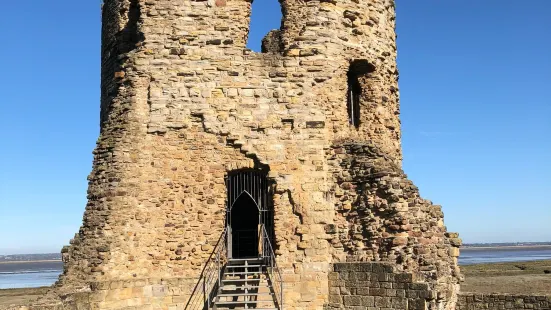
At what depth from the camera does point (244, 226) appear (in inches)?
596

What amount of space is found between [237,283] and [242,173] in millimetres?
2181

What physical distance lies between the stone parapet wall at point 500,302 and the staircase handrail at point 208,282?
718cm

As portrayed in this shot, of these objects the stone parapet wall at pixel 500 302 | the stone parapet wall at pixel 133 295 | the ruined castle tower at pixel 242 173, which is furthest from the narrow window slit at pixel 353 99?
the stone parapet wall at pixel 500 302

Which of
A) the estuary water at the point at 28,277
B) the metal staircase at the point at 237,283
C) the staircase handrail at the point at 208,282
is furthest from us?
the estuary water at the point at 28,277

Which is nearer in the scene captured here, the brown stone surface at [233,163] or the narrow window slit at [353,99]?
the brown stone surface at [233,163]

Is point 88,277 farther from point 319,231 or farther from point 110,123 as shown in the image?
point 319,231

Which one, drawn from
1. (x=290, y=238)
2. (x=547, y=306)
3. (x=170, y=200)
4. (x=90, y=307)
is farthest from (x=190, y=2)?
(x=547, y=306)

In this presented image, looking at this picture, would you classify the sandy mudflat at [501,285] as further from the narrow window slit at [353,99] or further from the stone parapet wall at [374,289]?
the stone parapet wall at [374,289]

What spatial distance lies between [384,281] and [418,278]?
0.60m

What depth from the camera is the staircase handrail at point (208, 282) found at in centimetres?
1108

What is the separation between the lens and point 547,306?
1509 cm

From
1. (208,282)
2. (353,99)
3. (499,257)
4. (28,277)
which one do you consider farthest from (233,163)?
(499,257)

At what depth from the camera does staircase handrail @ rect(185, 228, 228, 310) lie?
11.1 meters

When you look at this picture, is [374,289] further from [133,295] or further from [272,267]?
[133,295]
